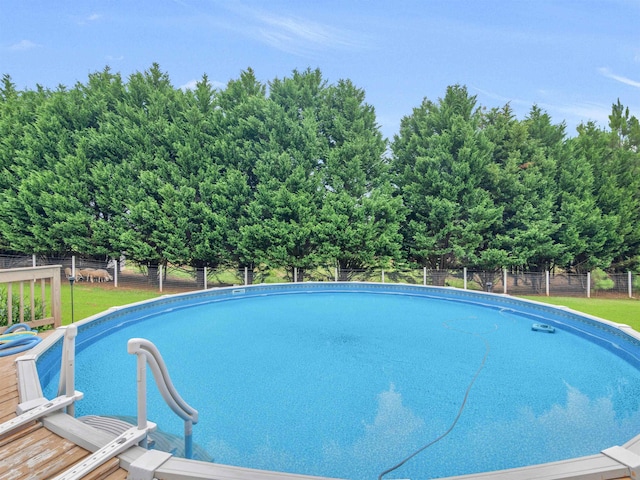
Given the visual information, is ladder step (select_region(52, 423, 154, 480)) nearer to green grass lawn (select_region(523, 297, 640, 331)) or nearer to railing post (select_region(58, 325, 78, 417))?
railing post (select_region(58, 325, 78, 417))

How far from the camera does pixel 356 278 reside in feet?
→ 50.4

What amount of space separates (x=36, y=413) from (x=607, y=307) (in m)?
14.3

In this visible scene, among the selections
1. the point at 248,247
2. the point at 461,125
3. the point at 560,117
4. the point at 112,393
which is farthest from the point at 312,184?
the point at 560,117

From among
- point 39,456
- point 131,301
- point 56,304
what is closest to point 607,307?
point 39,456

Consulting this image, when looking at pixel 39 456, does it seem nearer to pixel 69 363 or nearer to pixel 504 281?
pixel 69 363

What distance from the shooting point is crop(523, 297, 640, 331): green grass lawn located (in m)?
9.75

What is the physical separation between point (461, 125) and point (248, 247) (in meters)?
10.4

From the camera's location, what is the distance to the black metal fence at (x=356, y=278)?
14.2m

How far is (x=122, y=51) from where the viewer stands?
64.7ft

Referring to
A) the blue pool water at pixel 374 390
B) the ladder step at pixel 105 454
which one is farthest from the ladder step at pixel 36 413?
the blue pool water at pixel 374 390

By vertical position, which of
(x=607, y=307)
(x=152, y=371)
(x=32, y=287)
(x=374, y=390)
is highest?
(x=32, y=287)

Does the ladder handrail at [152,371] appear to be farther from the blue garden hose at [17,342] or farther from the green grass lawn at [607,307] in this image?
the green grass lawn at [607,307]

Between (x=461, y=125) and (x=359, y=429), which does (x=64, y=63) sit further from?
(x=359, y=429)

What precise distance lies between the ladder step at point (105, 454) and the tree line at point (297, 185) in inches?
463
